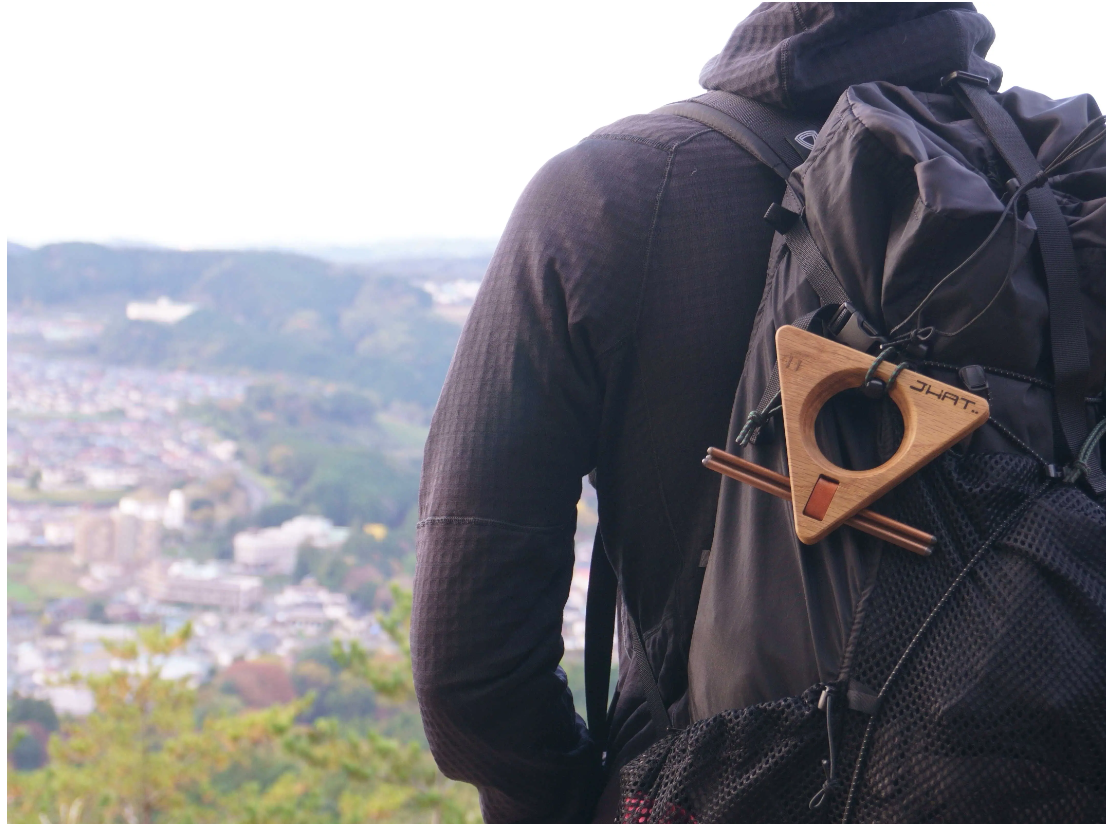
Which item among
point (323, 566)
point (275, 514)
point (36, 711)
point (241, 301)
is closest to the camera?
point (36, 711)

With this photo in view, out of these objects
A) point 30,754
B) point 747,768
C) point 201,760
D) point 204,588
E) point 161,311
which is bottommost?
point 204,588

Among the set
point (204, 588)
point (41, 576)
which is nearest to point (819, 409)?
point (204, 588)

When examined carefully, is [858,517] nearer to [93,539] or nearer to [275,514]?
[275,514]

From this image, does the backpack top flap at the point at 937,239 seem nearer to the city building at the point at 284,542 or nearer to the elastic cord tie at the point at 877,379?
the elastic cord tie at the point at 877,379

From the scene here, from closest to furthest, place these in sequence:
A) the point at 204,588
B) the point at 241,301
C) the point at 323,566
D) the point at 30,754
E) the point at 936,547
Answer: the point at 936,547, the point at 30,754, the point at 323,566, the point at 204,588, the point at 241,301

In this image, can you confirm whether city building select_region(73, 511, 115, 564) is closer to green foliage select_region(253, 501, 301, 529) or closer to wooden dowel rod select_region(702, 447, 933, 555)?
green foliage select_region(253, 501, 301, 529)

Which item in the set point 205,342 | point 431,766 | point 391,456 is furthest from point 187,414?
point 431,766

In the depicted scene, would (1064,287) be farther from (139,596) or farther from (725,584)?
(139,596)
